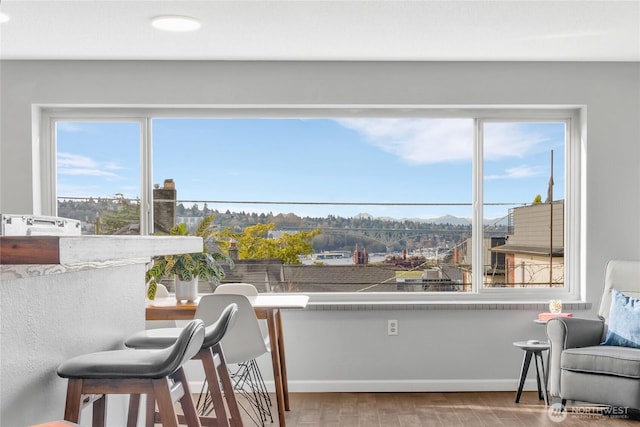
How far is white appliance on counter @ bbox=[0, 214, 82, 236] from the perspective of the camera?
80.9 inches

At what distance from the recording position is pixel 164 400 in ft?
5.11

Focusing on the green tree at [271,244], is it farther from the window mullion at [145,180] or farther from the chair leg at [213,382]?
the chair leg at [213,382]

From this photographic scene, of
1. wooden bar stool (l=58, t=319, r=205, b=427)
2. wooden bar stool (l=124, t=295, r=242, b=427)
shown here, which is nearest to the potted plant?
wooden bar stool (l=124, t=295, r=242, b=427)

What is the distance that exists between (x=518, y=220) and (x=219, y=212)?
7.32ft

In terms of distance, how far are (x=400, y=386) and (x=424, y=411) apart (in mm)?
524

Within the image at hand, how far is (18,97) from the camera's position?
468 cm

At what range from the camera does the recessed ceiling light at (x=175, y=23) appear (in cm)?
366

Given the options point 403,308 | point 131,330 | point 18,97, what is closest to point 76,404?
point 131,330

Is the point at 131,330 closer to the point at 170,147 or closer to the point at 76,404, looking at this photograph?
the point at 76,404

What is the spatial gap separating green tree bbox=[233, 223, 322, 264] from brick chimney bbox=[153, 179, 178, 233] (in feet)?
1.63

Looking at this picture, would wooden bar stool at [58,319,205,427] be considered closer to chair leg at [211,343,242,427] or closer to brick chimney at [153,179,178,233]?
chair leg at [211,343,242,427]

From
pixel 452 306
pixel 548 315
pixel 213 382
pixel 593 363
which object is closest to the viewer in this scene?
pixel 213 382

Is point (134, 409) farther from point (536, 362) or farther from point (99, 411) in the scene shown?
point (536, 362)

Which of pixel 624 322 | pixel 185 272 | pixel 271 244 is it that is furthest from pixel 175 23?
pixel 624 322
